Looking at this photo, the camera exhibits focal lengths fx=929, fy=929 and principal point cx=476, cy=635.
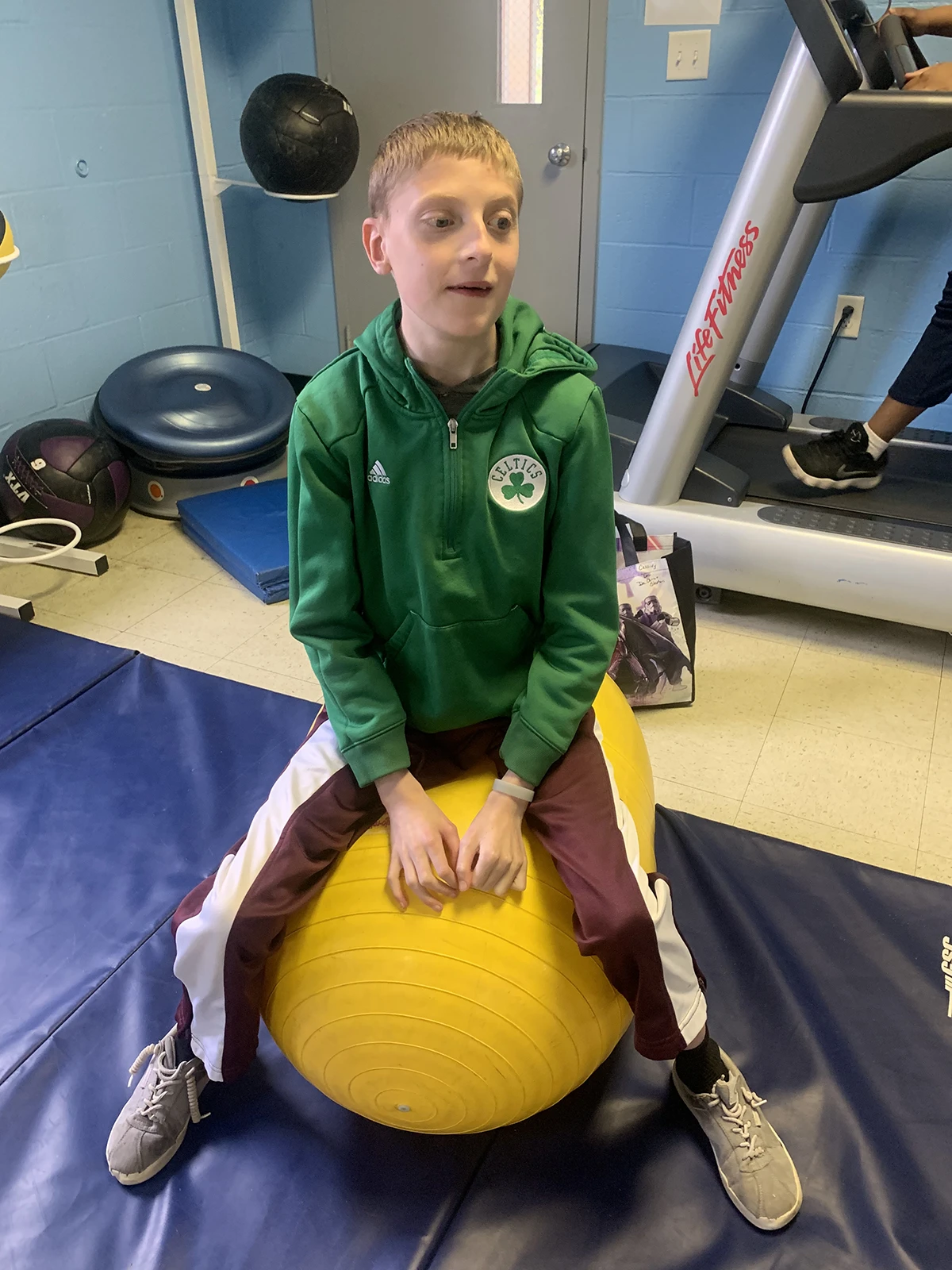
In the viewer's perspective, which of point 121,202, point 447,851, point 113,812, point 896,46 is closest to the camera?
point 447,851

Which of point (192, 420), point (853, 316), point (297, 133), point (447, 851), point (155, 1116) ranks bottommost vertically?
point (155, 1116)

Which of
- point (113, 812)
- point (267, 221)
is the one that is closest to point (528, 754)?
point (113, 812)

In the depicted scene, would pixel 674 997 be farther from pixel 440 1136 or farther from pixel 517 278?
pixel 517 278

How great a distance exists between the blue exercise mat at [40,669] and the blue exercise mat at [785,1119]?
1427 mm

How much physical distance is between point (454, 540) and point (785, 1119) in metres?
0.91

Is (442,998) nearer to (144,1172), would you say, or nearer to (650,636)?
(144,1172)

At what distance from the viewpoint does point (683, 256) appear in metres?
3.12

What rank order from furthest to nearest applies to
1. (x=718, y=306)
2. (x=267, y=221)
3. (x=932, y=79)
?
(x=267, y=221), (x=718, y=306), (x=932, y=79)

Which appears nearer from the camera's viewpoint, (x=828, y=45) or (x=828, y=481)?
(x=828, y=45)

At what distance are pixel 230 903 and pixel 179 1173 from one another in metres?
0.43

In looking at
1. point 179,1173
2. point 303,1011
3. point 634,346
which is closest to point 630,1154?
point 303,1011

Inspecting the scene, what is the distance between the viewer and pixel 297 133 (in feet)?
9.70

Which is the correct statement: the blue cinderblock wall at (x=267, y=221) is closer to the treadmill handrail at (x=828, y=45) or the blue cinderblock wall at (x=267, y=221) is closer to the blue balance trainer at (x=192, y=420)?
the blue balance trainer at (x=192, y=420)

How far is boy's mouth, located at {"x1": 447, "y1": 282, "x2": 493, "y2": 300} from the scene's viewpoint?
1.02 metres
